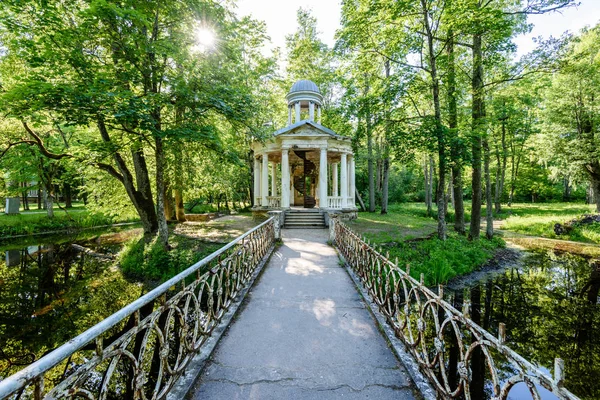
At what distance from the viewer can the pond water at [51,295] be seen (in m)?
5.45

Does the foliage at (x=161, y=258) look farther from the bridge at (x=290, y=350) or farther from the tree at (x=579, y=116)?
the tree at (x=579, y=116)

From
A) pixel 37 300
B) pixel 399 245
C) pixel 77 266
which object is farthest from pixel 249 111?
pixel 77 266

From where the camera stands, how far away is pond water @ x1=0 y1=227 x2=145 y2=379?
5449mm

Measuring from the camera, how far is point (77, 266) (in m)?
10.6

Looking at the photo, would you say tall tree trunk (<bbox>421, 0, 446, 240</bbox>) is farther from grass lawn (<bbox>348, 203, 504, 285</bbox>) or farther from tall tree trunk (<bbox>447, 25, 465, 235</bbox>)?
grass lawn (<bbox>348, 203, 504, 285</bbox>)

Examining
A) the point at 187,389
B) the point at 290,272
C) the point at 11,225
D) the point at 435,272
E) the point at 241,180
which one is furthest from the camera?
the point at 241,180

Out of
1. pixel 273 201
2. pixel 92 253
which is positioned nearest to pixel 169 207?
pixel 92 253

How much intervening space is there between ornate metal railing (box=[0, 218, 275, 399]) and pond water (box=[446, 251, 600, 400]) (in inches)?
152

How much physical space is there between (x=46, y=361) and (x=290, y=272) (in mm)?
5158

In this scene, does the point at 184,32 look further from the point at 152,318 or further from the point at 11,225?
the point at 11,225

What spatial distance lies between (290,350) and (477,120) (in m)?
9.52

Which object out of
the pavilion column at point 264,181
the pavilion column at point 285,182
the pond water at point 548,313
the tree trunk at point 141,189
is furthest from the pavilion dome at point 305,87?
the pond water at point 548,313

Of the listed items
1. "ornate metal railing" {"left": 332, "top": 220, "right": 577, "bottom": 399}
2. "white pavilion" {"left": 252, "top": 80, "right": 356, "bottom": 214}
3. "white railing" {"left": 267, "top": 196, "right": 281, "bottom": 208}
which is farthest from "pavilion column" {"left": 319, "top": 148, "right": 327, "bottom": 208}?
"ornate metal railing" {"left": 332, "top": 220, "right": 577, "bottom": 399}

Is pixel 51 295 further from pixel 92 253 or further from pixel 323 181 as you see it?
pixel 323 181
